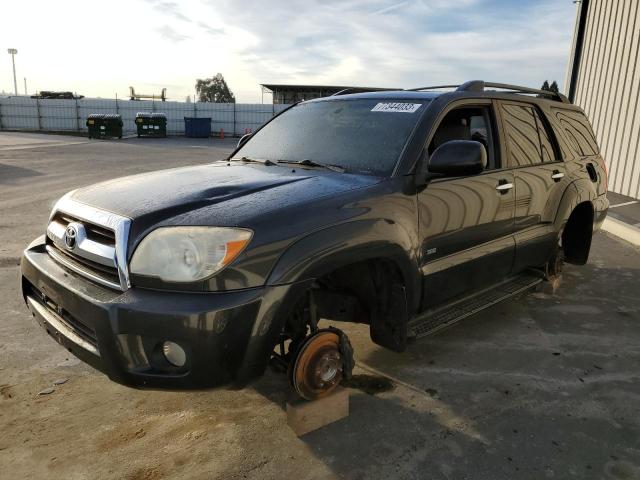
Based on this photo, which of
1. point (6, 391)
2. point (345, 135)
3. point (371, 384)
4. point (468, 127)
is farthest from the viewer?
point (468, 127)

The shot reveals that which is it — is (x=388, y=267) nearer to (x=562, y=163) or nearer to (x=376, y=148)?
(x=376, y=148)

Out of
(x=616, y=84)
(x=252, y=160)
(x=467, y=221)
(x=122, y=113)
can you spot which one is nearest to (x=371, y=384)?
(x=467, y=221)

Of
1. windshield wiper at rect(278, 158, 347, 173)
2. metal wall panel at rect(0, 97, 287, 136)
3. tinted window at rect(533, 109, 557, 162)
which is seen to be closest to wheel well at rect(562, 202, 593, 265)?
tinted window at rect(533, 109, 557, 162)

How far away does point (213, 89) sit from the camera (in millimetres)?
78812

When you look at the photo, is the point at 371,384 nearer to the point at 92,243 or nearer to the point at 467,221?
the point at 467,221

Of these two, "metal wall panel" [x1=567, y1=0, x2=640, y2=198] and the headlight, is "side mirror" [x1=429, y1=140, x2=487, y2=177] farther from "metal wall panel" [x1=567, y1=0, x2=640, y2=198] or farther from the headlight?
"metal wall panel" [x1=567, y1=0, x2=640, y2=198]

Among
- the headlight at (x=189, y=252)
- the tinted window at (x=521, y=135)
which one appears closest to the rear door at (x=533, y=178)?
the tinted window at (x=521, y=135)

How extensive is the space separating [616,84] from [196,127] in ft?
90.4

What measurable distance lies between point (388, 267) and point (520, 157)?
5.55 ft

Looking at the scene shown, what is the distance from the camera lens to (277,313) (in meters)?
2.23

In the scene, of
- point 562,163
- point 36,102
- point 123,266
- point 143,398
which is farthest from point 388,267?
point 36,102

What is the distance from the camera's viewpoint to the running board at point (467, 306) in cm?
311

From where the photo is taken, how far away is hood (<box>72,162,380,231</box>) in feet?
7.63

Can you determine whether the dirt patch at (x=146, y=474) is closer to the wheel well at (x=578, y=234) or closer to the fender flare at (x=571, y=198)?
the fender flare at (x=571, y=198)
